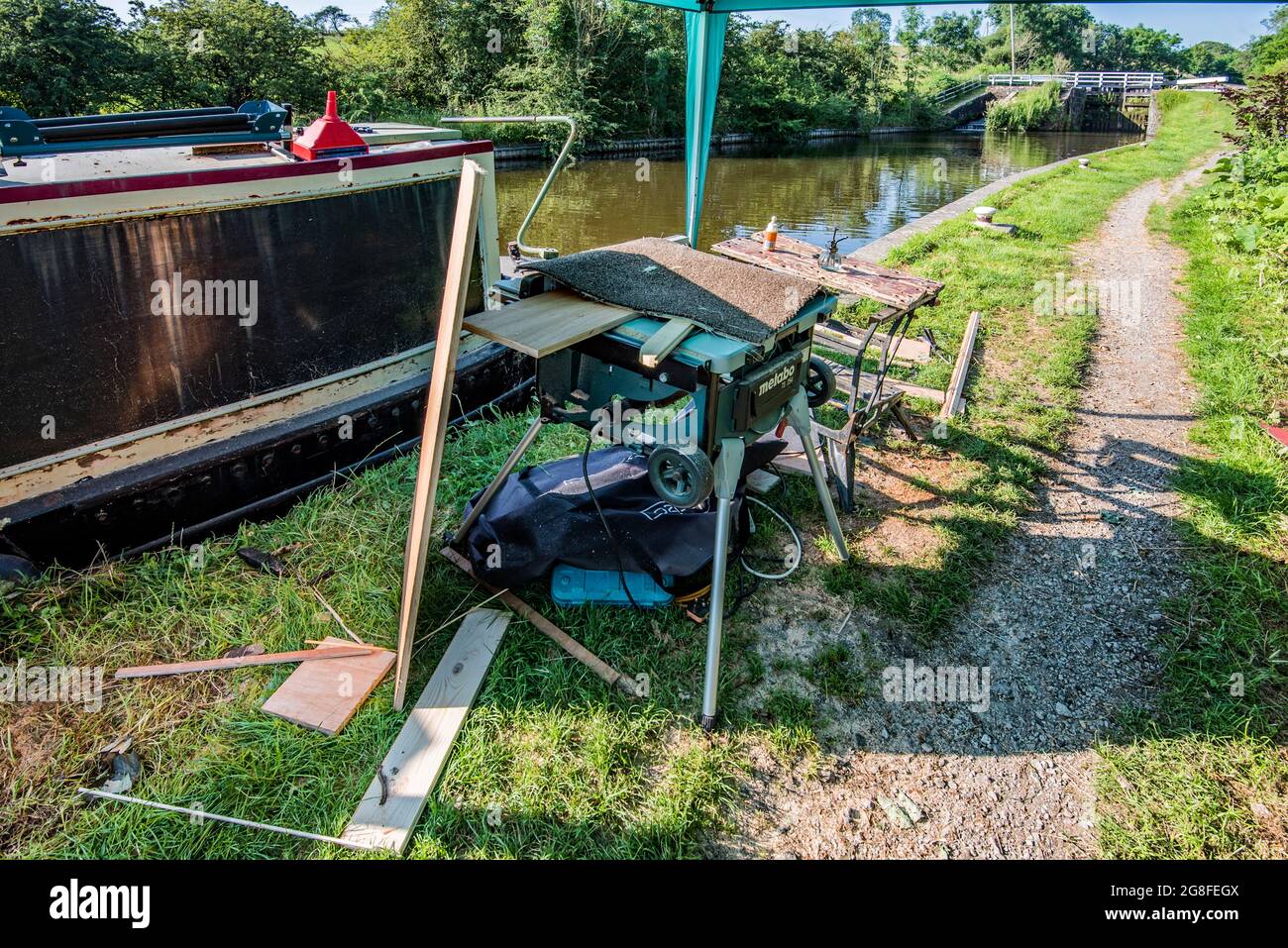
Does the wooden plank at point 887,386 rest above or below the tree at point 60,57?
below

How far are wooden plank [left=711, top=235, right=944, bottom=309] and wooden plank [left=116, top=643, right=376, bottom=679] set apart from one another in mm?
3063

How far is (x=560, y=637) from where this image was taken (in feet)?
10.6

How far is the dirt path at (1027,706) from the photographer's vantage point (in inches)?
102

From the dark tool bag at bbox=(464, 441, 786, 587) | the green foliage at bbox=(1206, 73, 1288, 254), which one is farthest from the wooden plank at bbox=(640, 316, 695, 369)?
the green foliage at bbox=(1206, 73, 1288, 254)

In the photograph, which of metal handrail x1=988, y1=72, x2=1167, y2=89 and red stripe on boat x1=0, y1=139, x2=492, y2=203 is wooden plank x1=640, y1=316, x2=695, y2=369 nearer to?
red stripe on boat x1=0, y1=139, x2=492, y2=203

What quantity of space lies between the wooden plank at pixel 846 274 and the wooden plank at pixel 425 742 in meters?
2.64

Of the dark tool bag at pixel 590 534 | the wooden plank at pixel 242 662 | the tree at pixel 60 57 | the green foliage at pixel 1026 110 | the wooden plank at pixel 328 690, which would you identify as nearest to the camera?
the wooden plank at pixel 328 690

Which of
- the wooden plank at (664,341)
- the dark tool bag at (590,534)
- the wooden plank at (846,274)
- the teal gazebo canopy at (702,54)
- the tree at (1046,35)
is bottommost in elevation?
the dark tool bag at (590,534)

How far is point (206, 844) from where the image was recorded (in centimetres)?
242

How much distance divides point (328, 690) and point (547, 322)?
1767 mm

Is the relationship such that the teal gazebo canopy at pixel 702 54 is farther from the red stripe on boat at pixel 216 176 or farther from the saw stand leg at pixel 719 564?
the saw stand leg at pixel 719 564

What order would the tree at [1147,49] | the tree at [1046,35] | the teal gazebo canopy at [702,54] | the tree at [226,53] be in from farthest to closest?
the tree at [1147,49]
the tree at [1046,35]
the tree at [226,53]
the teal gazebo canopy at [702,54]

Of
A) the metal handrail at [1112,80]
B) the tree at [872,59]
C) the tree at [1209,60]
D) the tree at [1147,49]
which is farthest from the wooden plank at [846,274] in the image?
the tree at [1209,60]

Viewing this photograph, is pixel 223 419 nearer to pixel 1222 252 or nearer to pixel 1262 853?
pixel 1262 853
